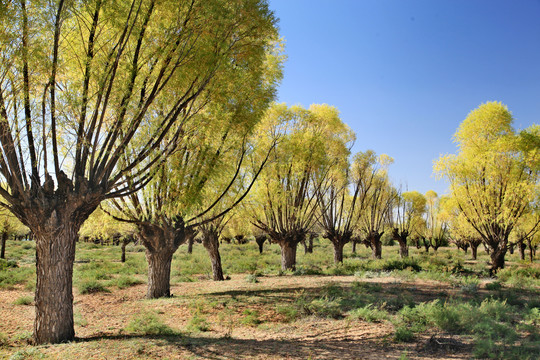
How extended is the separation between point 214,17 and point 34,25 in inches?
131

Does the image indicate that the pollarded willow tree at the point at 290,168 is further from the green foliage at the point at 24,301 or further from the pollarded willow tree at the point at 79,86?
the green foliage at the point at 24,301

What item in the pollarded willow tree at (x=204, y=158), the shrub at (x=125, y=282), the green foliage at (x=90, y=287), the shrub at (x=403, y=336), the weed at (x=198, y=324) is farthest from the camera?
the shrub at (x=125, y=282)

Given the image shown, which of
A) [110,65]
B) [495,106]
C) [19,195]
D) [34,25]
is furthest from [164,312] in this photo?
[495,106]

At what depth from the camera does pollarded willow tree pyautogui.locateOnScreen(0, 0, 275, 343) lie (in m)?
6.45

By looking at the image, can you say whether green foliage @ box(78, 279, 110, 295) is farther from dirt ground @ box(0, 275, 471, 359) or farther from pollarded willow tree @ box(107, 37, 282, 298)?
pollarded willow tree @ box(107, 37, 282, 298)

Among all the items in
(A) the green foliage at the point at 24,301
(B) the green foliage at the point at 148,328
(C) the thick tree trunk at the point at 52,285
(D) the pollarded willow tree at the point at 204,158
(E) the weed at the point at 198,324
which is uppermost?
(D) the pollarded willow tree at the point at 204,158

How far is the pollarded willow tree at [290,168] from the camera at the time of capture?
1547 centimetres

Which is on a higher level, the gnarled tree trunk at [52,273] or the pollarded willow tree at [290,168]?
the pollarded willow tree at [290,168]

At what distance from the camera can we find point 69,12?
21.1 ft

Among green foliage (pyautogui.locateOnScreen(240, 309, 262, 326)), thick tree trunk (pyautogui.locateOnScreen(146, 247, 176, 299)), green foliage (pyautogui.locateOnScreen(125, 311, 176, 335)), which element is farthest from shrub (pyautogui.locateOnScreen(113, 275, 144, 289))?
green foliage (pyautogui.locateOnScreen(240, 309, 262, 326))

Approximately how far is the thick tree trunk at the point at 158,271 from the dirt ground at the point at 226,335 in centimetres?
53

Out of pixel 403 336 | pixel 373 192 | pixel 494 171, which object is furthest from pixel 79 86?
pixel 373 192

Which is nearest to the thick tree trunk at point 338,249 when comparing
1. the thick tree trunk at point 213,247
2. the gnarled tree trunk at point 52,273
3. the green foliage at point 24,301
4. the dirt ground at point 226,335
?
the thick tree trunk at point 213,247

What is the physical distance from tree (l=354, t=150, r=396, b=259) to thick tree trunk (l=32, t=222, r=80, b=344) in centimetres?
2041
